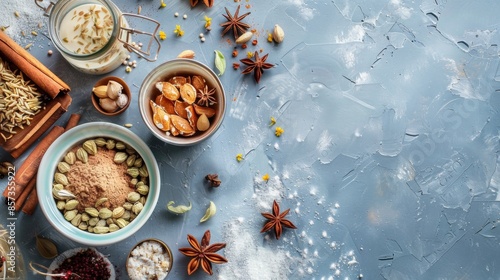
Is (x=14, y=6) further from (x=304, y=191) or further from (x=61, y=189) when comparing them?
(x=304, y=191)

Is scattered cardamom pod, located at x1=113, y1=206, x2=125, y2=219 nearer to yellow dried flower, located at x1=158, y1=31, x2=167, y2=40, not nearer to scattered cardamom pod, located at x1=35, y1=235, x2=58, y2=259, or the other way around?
scattered cardamom pod, located at x1=35, y1=235, x2=58, y2=259

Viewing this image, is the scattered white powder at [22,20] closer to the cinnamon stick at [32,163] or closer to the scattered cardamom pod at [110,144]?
the cinnamon stick at [32,163]

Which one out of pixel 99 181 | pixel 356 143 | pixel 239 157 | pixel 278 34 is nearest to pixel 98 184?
pixel 99 181

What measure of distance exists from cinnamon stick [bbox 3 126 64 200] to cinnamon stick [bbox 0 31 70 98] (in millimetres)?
154

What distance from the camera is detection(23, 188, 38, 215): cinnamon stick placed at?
5.84 feet

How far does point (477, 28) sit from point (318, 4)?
1.98 feet

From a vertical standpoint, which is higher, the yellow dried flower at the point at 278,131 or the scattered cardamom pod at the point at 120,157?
the scattered cardamom pod at the point at 120,157

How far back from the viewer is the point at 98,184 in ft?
5.49

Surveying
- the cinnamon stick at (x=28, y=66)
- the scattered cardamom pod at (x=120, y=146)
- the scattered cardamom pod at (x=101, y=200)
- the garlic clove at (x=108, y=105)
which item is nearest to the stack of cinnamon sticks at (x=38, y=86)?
the cinnamon stick at (x=28, y=66)

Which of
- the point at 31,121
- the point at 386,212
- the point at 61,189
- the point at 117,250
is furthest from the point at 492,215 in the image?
the point at 31,121

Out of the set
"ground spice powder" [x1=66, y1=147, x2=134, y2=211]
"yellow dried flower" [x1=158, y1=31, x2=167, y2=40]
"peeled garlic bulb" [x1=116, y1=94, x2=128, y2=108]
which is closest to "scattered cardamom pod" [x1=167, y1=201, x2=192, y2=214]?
"ground spice powder" [x1=66, y1=147, x2=134, y2=211]

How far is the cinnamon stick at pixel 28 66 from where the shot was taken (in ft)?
5.57

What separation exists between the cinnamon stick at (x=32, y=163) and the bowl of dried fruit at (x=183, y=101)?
1.12 feet

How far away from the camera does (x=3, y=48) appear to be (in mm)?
1692
